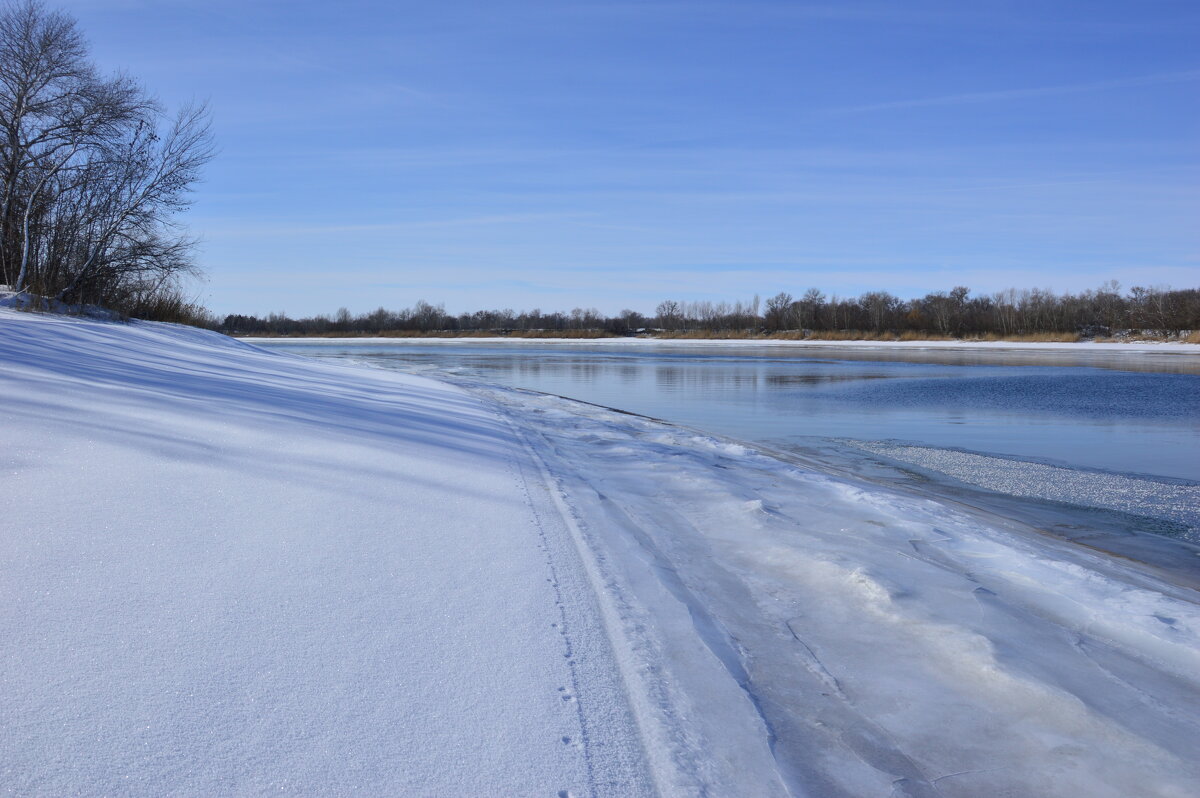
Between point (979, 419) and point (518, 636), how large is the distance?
12.2 meters

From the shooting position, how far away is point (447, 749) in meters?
2.28

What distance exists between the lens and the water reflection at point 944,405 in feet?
33.8

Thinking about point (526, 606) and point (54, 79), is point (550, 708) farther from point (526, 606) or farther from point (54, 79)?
point (54, 79)

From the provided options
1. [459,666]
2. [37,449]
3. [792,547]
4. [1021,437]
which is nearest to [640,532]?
[792,547]

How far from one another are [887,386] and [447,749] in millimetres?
19401

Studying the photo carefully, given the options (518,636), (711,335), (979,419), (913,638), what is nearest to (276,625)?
(518,636)

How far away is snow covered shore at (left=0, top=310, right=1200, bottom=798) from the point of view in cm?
226

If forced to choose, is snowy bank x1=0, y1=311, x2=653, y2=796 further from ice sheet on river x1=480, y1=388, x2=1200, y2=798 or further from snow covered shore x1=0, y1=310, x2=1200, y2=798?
ice sheet on river x1=480, y1=388, x2=1200, y2=798

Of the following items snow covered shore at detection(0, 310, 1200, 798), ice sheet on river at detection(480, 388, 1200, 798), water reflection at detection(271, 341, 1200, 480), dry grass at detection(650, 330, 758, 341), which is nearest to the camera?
snow covered shore at detection(0, 310, 1200, 798)

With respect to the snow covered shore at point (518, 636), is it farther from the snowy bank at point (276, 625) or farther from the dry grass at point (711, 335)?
the dry grass at point (711, 335)

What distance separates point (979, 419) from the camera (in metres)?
13.2

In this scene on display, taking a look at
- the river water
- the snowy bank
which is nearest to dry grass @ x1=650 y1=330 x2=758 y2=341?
the river water

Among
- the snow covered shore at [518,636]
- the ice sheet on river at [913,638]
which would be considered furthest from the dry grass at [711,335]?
the snow covered shore at [518,636]

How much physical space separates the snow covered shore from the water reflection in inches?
198
